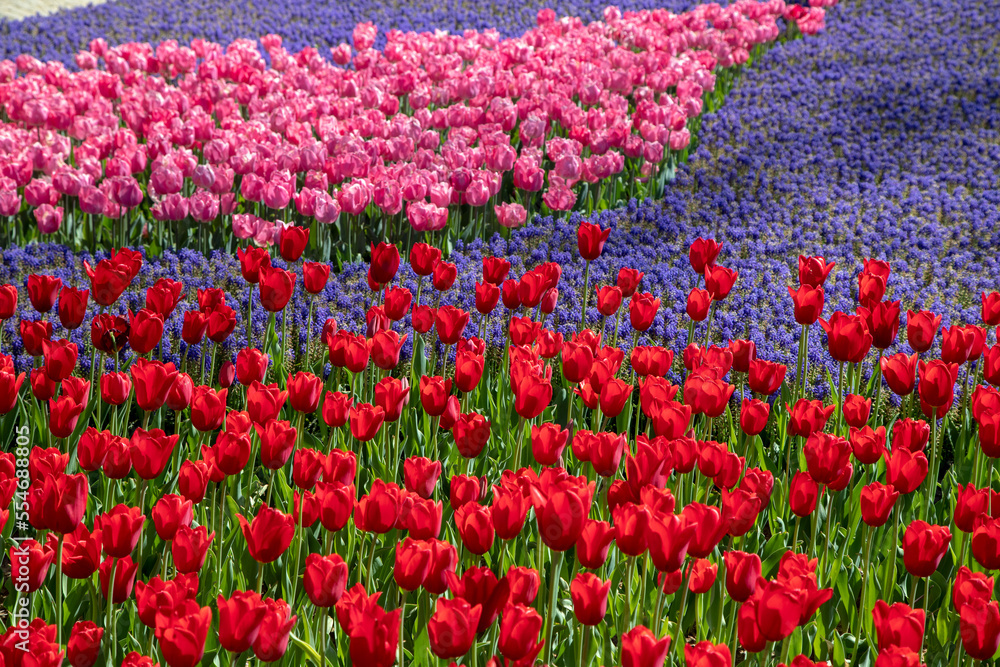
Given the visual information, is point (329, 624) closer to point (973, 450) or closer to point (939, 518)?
point (939, 518)

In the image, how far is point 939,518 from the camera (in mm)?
2934

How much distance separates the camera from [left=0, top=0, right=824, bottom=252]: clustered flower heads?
5090mm

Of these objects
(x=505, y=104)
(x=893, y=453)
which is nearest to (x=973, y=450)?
(x=893, y=453)

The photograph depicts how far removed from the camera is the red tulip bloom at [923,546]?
196 cm

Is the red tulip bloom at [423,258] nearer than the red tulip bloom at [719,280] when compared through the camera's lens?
No

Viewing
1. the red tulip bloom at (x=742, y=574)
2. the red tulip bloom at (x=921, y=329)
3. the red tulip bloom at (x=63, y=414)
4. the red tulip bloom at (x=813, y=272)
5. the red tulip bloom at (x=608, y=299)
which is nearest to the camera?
the red tulip bloom at (x=742, y=574)

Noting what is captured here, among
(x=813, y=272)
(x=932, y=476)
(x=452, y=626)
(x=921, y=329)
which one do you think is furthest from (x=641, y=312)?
(x=452, y=626)

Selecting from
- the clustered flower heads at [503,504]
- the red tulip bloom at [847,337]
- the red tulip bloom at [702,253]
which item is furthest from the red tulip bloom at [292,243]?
the red tulip bloom at [847,337]

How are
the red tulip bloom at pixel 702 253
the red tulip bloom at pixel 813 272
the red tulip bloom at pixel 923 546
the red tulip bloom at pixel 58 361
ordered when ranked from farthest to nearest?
the red tulip bloom at pixel 702 253
the red tulip bloom at pixel 813 272
the red tulip bloom at pixel 58 361
the red tulip bloom at pixel 923 546

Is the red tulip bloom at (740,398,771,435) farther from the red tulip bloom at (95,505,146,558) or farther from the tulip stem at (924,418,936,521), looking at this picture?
the red tulip bloom at (95,505,146,558)

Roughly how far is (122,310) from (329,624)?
2331mm

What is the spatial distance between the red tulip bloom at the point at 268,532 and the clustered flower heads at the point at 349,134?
1.95 meters

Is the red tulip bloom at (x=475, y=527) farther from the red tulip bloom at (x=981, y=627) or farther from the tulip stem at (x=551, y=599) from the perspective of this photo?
the red tulip bloom at (x=981, y=627)

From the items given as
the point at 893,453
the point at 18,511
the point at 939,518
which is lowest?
the point at 939,518
